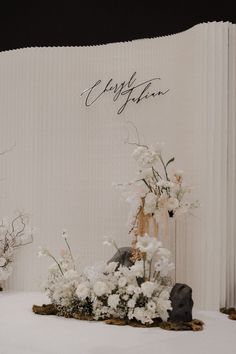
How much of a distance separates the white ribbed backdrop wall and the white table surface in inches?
25.7

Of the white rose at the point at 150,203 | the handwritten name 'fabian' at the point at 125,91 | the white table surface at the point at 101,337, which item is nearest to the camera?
the white table surface at the point at 101,337

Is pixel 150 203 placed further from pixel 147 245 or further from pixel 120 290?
pixel 120 290

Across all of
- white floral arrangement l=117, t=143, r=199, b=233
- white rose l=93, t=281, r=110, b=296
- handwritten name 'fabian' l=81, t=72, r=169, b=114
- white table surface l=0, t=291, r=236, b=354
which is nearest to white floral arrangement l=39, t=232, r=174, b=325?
white rose l=93, t=281, r=110, b=296

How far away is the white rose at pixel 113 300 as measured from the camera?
12.0ft

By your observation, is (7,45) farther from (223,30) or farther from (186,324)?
(186,324)

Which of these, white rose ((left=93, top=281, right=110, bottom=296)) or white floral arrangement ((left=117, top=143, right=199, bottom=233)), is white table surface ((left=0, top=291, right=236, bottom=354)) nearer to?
white rose ((left=93, top=281, right=110, bottom=296))

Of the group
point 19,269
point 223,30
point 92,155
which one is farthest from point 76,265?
point 223,30

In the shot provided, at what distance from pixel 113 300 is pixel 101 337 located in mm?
370

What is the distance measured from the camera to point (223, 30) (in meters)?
4.08

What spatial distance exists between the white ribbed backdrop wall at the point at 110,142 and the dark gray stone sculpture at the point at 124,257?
0.32 meters

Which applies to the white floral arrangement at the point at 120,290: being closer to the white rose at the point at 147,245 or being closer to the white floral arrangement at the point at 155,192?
the white rose at the point at 147,245

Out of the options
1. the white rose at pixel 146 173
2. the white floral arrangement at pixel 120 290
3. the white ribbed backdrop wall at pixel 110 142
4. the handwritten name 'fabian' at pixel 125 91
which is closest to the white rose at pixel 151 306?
the white floral arrangement at pixel 120 290

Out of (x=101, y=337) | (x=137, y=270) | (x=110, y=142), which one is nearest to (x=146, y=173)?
(x=137, y=270)

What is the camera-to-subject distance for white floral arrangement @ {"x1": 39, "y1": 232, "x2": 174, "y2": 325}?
362 cm
